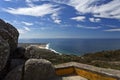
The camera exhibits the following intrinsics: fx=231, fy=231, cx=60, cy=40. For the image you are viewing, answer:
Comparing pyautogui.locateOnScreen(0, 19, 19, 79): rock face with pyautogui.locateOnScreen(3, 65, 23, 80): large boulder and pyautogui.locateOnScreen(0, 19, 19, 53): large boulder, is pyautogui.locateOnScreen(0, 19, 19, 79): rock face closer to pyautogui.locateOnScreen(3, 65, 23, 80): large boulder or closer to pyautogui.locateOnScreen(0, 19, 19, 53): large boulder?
pyautogui.locateOnScreen(0, 19, 19, 53): large boulder

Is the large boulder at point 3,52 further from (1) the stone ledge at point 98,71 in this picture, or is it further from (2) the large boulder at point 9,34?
(1) the stone ledge at point 98,71

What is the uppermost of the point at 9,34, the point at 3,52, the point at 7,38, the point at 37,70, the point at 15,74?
the point at 9,34

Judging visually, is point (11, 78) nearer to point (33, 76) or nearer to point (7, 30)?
point (33, 76)

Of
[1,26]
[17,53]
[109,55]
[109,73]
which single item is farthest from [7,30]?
[109,55]

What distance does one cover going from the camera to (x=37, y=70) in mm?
7398

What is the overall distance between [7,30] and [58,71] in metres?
2.46

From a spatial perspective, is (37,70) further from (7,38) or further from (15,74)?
(7,38)

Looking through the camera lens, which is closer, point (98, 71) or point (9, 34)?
Answer: point (98, 71)

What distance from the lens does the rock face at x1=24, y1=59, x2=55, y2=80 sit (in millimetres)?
7336

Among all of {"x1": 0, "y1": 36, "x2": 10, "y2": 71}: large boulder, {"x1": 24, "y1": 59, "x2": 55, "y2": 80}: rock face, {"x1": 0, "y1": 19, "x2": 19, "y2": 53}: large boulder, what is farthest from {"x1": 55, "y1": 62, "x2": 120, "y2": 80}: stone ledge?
{"x1": 0, "y1": 36, "x2": 10, "y2": 71}: large boulder

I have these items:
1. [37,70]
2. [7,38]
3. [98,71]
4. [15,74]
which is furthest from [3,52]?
[98,71]

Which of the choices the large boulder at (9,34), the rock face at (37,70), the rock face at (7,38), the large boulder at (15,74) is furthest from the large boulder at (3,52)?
the rock face at (37,70)

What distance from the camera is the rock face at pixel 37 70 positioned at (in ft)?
24.1

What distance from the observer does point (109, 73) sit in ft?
23.3
